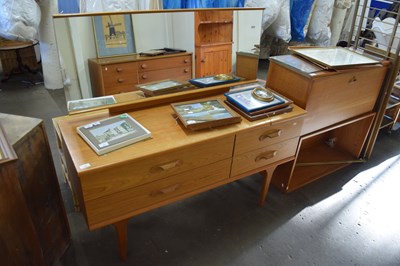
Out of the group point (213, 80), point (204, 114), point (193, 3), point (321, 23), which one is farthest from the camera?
point (321, 23)

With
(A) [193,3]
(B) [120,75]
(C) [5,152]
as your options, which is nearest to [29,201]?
(C) [5,152]

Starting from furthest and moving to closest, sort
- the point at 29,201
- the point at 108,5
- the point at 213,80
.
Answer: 1. the point at 108,5
2. the point at 213,80
3. the point at 29,201

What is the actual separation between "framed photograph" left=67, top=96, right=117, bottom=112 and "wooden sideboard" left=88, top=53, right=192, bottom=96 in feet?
0.10

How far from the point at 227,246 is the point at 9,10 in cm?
270

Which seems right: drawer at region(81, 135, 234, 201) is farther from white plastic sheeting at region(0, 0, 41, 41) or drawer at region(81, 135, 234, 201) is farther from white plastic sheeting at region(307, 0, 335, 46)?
white plastic sheeting at region(307, 0, 335, 46)

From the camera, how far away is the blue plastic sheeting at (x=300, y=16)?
3229mm

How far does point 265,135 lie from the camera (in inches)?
52.2

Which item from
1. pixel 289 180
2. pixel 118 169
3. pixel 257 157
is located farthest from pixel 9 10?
pixel 289 180

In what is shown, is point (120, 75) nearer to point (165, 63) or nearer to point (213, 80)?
point (165, 63)

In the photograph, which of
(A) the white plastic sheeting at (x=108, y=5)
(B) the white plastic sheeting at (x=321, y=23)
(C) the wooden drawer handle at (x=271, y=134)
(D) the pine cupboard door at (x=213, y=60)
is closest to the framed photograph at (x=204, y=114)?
(C) the wooden drawer handle at (x=271, y=134)

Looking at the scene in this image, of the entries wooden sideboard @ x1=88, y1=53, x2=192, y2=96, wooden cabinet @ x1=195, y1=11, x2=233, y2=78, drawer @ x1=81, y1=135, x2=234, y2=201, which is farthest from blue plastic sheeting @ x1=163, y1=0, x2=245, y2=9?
drawer @ x1=81, y1=135, x2=234, y2=201

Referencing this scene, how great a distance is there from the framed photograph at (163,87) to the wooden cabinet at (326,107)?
526 millimetres

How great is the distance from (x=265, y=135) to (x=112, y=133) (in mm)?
699

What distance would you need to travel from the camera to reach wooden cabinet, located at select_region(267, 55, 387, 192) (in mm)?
1441
